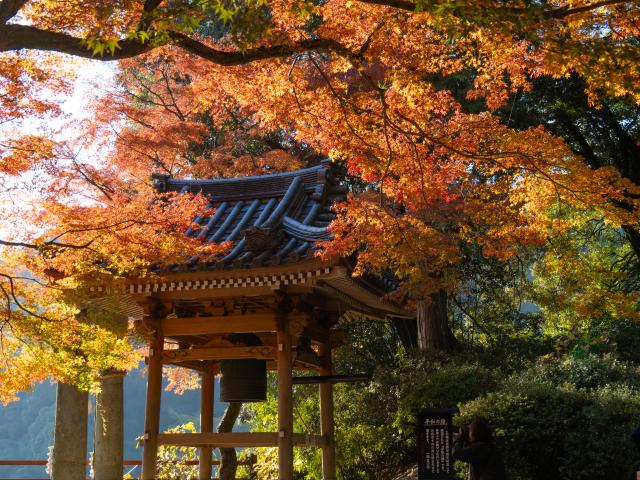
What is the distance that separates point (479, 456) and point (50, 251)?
438 centimetres

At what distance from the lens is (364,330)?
1581 centimetres

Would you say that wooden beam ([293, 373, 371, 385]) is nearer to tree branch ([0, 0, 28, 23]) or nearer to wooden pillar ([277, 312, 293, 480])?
wooden pillar ([277, 312, 293, 480])

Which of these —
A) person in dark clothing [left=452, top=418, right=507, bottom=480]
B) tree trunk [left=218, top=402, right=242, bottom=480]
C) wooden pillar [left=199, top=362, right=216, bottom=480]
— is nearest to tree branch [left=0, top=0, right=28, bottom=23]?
person in dark clothing [left=452, top=418, right=507, bottom=480]

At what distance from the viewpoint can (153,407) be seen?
8.50m

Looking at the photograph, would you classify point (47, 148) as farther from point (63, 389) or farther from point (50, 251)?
point (63, 389)

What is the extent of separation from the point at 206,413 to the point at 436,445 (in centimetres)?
411

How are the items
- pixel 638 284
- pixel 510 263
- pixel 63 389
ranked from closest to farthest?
pixel 63 389
pixel 638 284
pixel 510 263

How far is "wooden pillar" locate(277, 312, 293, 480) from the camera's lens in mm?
8047

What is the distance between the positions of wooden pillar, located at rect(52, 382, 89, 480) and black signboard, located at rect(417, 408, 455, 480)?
5011 mm

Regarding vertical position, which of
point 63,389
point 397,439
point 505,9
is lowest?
point 397,439

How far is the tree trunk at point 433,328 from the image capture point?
43.4ft

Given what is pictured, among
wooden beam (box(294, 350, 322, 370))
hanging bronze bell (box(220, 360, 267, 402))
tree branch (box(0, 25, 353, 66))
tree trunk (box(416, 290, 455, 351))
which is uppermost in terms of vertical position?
tree branch (box(0, 25, 353, 66))

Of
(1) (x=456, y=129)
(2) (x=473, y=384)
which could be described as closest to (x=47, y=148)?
(1) (x=456, y=129)

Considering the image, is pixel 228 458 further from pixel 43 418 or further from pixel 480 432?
pixel 43 418
